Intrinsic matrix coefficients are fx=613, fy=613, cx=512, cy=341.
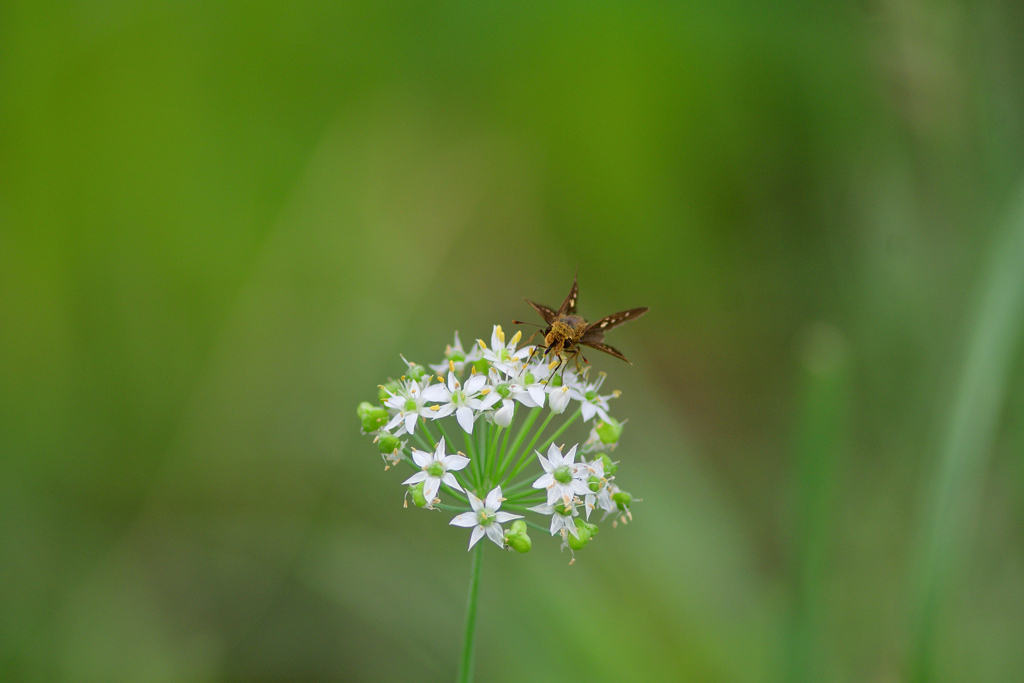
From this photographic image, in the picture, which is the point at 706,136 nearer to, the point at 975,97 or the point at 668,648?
the point at 975,97

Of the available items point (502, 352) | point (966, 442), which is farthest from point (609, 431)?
point (966, 442)

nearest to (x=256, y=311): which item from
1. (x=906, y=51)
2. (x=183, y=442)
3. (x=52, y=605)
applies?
(x=183, y=442)

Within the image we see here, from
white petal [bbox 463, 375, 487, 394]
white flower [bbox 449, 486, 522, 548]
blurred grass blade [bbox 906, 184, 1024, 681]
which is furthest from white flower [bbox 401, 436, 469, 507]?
blurred grass blade [bbox 906, 184, 1024, 681]

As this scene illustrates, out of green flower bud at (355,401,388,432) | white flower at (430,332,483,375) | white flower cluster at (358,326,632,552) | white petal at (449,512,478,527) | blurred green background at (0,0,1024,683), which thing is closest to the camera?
white petal at (449,512,478,527)

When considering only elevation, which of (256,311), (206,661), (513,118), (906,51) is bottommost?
(206,661)

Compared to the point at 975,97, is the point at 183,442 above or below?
below

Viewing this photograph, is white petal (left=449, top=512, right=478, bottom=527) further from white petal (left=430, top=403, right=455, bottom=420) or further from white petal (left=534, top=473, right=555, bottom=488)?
white petal (left=430, top=403, right=455, bottom=420)

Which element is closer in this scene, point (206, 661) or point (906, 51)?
point (206, 661)
